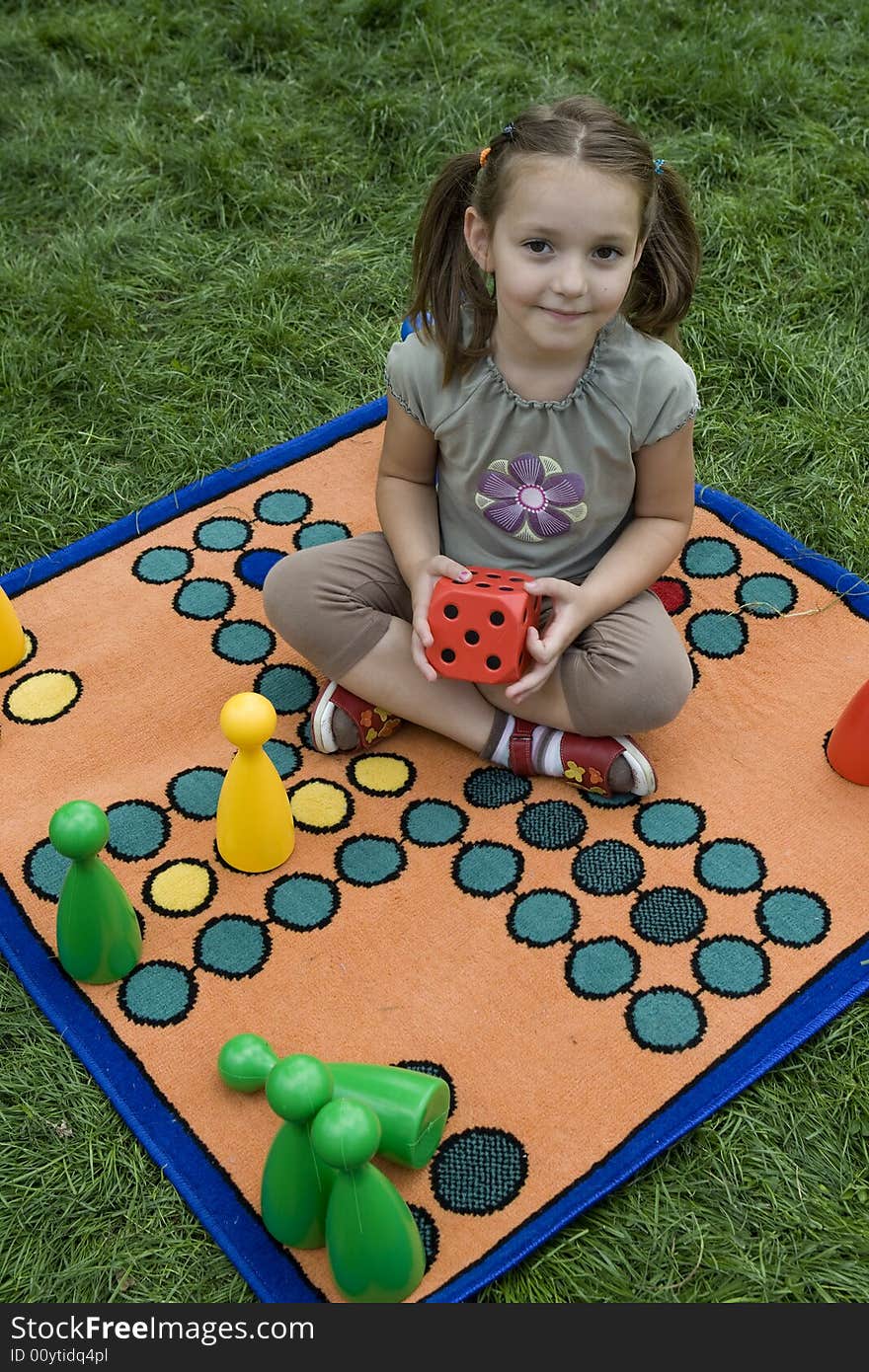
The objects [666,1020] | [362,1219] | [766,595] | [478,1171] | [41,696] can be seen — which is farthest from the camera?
[766,595]

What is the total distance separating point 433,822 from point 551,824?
0.13 meters

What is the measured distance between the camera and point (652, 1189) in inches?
48.2

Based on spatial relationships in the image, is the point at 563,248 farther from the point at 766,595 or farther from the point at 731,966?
the point at 731,966

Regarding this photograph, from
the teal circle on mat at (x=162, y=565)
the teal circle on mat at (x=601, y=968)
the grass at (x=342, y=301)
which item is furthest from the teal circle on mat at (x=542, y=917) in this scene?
the teal circle on mat at (x=162, y=565)

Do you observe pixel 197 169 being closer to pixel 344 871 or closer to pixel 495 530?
pixel 495 530

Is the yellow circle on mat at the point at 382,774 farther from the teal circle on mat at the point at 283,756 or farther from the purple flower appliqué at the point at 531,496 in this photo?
the purple flower appliqué at the point at 531,496

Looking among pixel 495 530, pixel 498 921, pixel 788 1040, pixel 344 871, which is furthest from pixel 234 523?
pixel 788 1040

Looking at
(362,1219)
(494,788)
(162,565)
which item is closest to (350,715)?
(494,788)

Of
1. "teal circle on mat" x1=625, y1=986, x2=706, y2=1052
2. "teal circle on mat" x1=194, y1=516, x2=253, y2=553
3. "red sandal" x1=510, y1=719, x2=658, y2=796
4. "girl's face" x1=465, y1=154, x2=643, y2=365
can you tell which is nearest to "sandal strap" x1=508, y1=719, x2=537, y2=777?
"red sandal" x1=510, y1=719, x2=658, y2=796

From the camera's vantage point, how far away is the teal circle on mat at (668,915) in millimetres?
1409

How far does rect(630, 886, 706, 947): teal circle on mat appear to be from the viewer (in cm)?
141

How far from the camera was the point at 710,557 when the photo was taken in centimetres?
184

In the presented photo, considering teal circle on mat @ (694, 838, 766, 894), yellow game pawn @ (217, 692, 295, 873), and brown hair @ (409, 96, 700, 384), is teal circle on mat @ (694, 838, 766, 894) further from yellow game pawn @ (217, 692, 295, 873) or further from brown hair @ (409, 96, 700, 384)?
brown hair @ (409, 96, 700, 384)

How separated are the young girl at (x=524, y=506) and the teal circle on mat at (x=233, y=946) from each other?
0.84ft
